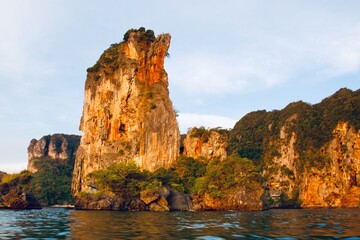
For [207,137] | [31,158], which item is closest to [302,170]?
[207,137]

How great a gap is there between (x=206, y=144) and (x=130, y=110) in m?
18.8

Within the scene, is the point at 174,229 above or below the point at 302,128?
below

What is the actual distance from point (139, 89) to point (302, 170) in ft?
176

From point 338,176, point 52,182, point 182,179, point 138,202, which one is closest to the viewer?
point 138,202

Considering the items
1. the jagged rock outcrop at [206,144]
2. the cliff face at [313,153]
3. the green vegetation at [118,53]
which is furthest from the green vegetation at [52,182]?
the cliff face at [313,153]

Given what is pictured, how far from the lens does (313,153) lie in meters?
106

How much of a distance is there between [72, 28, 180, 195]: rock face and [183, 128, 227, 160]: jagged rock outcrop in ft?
11.9

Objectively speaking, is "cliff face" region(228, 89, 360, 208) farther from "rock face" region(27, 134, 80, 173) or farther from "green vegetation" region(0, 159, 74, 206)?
"rock face" region(27, 134, 80, 173)

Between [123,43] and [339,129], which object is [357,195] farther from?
[123,43]

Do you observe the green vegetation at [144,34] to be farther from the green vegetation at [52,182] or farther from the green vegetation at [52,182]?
the green vegetation at [52,182]

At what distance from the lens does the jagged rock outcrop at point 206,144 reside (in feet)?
265

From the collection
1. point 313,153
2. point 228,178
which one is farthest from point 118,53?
point 313,153

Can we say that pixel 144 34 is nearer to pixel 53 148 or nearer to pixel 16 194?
pixel 16 194

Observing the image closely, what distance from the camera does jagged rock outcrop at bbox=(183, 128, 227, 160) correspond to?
8075cm
